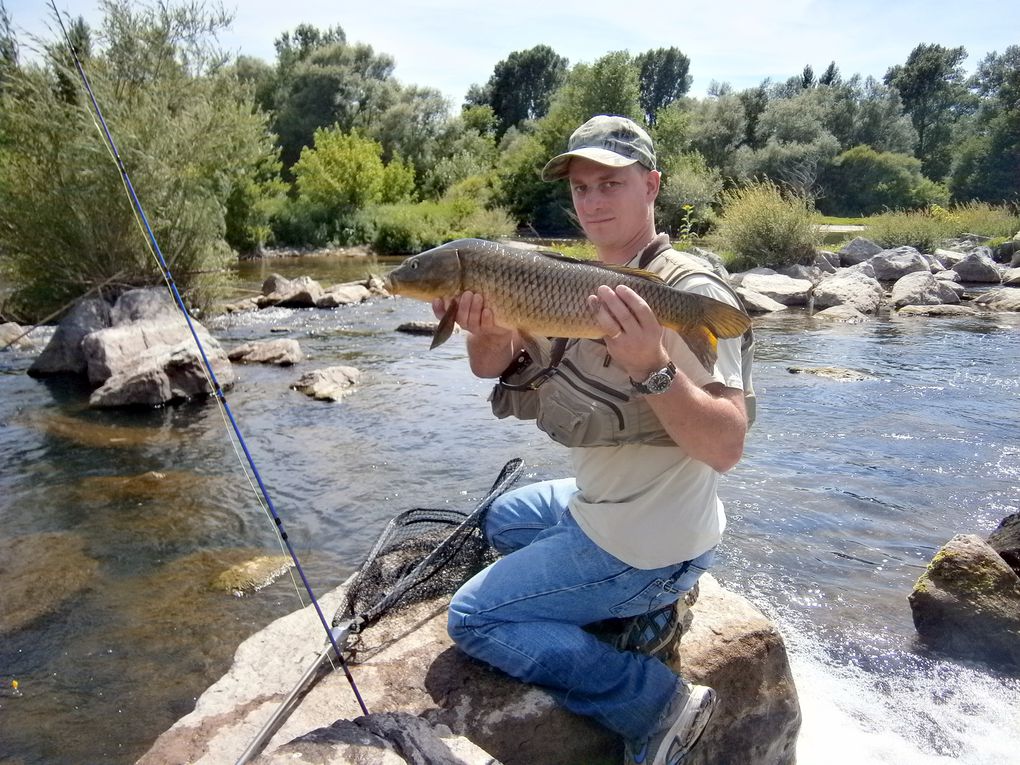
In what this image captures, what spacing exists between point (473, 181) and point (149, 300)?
33.1 metres

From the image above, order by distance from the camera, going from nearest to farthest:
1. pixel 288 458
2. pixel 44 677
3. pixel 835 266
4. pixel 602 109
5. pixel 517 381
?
pixel 517 381 → pixel 44 677 → pixel 288 458 → pixel 835 266 → pixel 602 109

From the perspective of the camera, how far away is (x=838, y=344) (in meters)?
14.6

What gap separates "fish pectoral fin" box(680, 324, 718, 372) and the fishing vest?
0.52 feet

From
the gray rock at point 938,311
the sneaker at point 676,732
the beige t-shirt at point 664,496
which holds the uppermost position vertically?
the beige t-shirt at point 664,496

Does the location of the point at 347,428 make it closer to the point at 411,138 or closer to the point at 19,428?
the point at 19,428

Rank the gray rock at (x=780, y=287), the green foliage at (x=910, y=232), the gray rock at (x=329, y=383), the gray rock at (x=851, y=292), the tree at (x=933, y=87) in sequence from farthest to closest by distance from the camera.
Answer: the tree at (x=933, y=87), the green foliage at (x=910, y=232), the gray rock at (x=780, y=287), the gray rock at (x=851, y=292), the gray rock at (x=329, y=383)

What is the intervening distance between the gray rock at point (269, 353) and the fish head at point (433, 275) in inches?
410

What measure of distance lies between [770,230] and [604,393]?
2261 centimetres

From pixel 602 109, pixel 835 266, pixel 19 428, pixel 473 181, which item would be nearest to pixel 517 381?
pixel 19 428

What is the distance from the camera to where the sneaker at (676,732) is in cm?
253

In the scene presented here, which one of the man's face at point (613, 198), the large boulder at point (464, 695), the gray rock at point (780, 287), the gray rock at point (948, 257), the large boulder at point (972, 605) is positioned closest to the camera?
the large boulder at point (464, 695)

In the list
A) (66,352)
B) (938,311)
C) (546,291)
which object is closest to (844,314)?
(938,311)

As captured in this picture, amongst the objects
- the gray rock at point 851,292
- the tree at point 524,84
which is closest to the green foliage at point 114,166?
the gray rock at point 851,292

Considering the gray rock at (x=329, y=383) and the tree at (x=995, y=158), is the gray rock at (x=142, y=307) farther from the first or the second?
the tree at (x=995, y=158)
